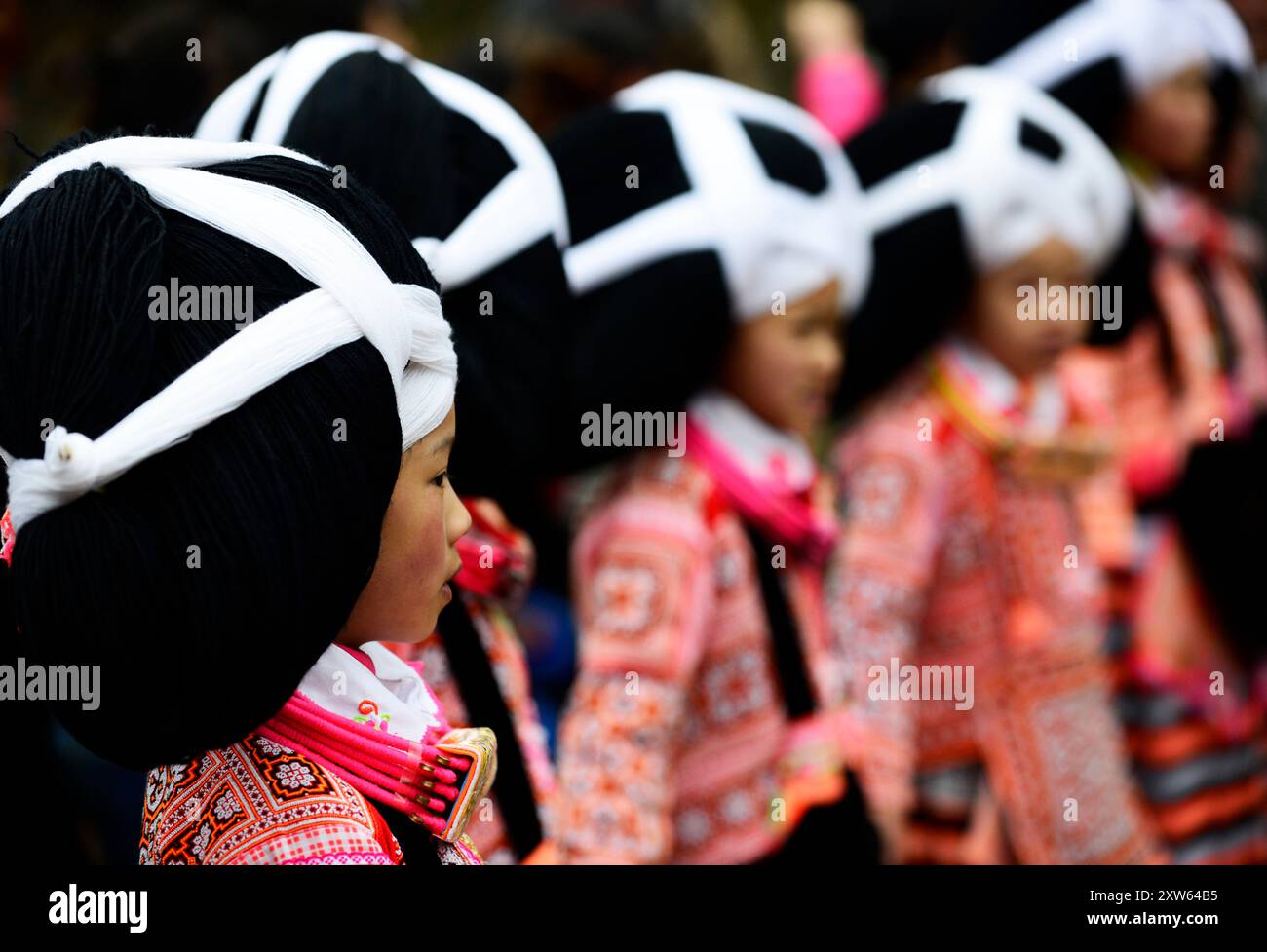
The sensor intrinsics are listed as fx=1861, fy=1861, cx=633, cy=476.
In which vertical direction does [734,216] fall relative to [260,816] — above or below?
above

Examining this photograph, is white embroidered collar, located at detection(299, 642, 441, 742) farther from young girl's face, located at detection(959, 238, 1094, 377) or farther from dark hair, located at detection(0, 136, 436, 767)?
young girl's face, located at detection(959, 238, 1094, 377)

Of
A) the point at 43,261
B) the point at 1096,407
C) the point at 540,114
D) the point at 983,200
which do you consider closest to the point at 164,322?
the point at 43,261

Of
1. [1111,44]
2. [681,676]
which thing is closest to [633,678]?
[681,676]

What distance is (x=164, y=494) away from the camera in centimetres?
170

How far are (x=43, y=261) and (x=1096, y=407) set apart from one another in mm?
3480

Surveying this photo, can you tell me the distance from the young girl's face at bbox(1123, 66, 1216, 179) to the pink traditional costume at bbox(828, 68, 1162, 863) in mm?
771

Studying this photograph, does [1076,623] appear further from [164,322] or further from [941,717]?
[164,322]

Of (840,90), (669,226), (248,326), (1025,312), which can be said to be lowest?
(248,326)

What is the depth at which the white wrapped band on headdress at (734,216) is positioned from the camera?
3.41 meters

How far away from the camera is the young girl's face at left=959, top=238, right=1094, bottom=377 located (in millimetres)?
4320

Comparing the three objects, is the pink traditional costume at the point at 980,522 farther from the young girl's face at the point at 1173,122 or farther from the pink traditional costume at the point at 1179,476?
the young girl's face at the point at 1173,122

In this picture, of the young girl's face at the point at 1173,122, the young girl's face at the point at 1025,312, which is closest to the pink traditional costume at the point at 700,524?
the young girl's face at the point at 1025,312

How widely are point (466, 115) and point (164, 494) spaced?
3.78ft

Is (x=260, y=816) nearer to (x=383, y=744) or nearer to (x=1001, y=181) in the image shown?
(x=383, y=744)
